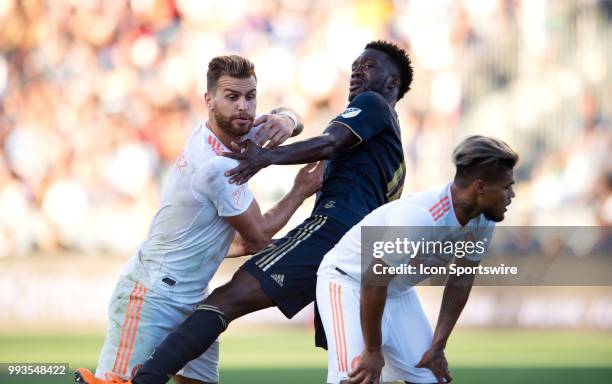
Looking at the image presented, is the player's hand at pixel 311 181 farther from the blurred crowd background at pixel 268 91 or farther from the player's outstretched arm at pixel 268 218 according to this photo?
the blurred crowd background at pixel 268 91

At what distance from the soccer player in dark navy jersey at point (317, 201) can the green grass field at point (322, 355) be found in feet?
12.5

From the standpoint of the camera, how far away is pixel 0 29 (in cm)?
1432

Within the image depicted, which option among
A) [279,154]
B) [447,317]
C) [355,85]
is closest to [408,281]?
[447,317]

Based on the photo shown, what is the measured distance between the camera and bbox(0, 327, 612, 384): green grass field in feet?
31.1

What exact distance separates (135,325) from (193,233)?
0.57 metres

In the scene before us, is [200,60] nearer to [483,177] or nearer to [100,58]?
[100,58]

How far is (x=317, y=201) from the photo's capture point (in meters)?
5.78

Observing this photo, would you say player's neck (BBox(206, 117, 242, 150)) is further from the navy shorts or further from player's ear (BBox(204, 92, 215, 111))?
the navy shorts

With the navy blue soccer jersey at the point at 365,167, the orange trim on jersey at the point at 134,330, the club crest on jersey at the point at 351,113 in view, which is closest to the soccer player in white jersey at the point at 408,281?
the navy blue soccer jersey at the point at 365,167

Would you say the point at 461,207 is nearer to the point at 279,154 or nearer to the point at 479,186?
the point at 479,186

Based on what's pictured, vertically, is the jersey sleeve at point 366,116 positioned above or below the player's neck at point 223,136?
above

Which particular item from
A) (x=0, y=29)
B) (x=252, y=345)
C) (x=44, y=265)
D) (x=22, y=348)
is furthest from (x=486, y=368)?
(x=0, y=29)

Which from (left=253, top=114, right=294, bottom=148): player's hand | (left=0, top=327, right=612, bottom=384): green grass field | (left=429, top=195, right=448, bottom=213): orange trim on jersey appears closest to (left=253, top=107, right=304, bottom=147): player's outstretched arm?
(left=253, top=114, right=294, bottom=148): player's hand

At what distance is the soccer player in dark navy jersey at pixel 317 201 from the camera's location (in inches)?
203
